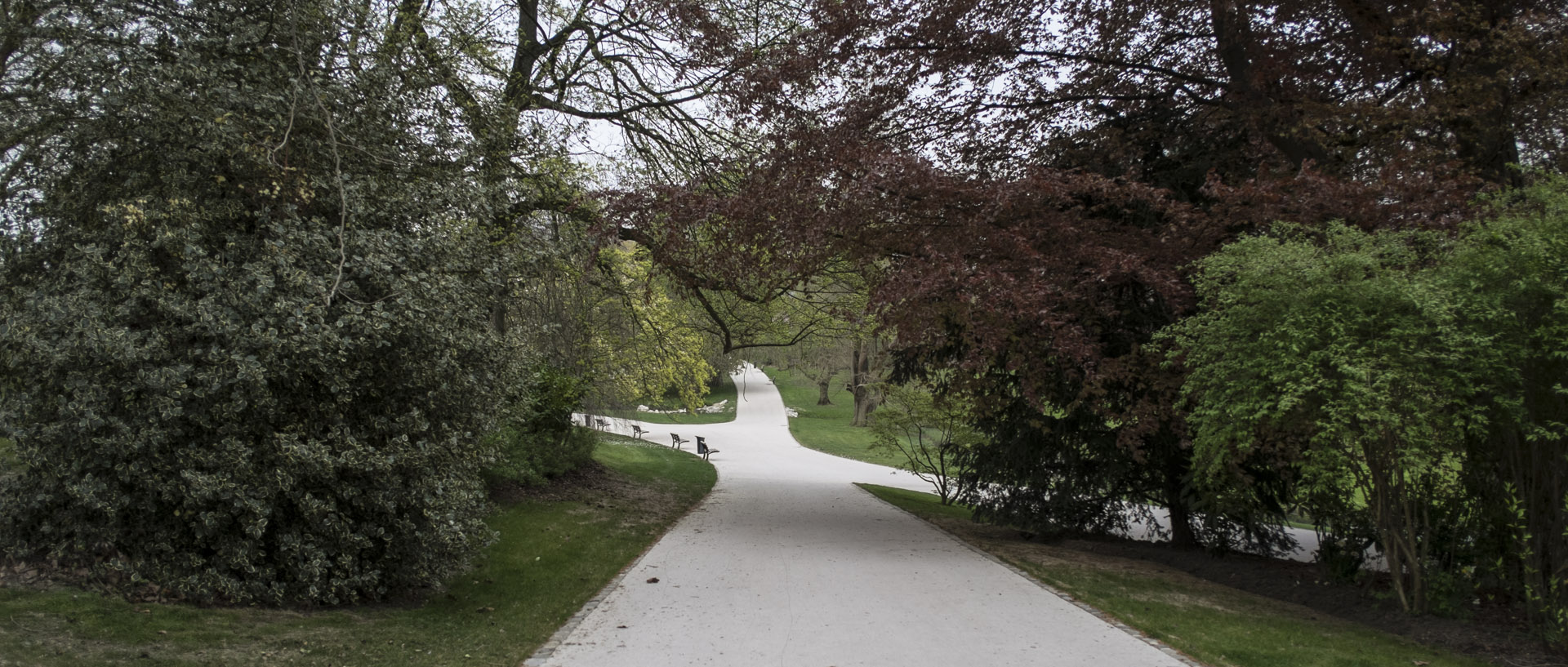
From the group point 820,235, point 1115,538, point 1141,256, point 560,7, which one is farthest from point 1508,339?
point 560,7

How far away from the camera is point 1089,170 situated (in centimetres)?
1103

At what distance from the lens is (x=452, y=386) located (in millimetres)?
6910

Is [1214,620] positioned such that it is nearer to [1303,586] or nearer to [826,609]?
[1303,586]

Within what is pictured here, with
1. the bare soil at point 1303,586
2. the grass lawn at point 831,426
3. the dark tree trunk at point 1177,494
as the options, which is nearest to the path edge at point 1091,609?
the bare soil at point 1303,586

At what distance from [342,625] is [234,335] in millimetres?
→ 2178

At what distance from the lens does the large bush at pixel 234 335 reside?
584 centimetres

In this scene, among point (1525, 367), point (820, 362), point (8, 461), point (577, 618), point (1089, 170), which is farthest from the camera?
point (820, 362)

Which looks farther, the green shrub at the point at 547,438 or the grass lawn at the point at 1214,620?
the green shrub at the point at 547,438

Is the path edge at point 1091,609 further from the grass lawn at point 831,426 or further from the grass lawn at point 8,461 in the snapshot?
the grass lawn at point 8,461

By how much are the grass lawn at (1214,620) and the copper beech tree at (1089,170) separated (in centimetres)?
130

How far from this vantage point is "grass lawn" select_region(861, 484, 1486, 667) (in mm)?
6289

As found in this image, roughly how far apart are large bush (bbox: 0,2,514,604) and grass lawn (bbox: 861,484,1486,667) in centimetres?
572

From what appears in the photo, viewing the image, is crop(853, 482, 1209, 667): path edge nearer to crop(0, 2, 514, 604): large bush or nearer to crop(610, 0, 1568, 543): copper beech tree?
crop(610, 0, 1568, 543): copper beech tree

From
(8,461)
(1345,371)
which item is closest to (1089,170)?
(1345,371)
